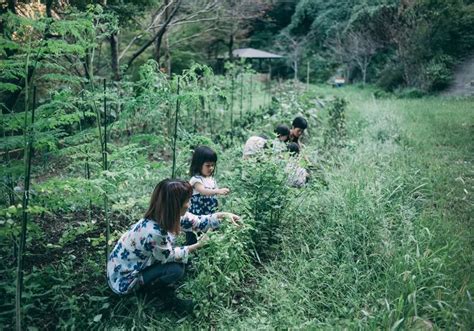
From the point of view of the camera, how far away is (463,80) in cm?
1653

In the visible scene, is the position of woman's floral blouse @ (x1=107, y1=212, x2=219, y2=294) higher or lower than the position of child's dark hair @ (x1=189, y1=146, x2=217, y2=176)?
lower

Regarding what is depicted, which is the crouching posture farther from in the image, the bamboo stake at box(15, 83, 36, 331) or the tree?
the tree

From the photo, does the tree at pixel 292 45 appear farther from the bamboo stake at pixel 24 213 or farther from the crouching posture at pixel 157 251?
the bamboo stake at pixel 24 213

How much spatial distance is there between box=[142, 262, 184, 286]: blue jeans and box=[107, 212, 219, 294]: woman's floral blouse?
4 centimetres

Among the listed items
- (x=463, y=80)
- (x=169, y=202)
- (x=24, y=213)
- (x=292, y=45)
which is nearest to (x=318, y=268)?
(x=169, y=202)

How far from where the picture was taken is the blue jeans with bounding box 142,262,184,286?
2.89 metres

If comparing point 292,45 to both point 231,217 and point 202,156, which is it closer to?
point 202,156

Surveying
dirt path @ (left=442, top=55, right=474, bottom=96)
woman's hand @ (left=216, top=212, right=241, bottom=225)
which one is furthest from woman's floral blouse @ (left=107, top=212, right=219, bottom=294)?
dirt path @ (left=442, top=55, right=474, bottom=96)

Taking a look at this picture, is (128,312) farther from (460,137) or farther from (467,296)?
(460,137)

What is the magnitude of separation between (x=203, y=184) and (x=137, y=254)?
1.06 meters

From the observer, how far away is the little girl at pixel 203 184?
3600mm

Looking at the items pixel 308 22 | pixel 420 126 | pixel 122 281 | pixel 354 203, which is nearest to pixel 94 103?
pixel 122 281

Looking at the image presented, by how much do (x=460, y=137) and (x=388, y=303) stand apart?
5.76 meters

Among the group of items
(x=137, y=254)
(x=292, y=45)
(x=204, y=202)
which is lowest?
(x=137, y=254)
